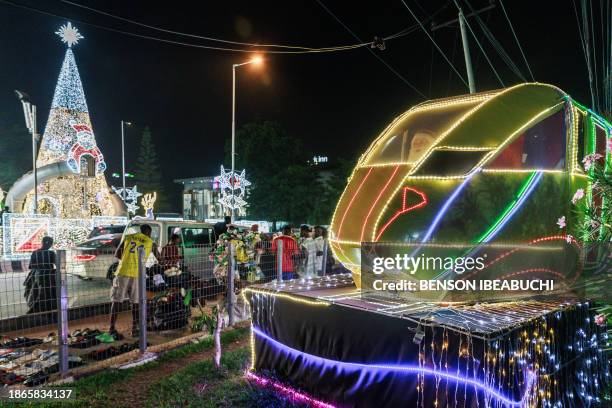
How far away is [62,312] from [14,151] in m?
38.5

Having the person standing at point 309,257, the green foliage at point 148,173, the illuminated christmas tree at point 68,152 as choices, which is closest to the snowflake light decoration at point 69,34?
the illuminated christmas tree at point 68,152

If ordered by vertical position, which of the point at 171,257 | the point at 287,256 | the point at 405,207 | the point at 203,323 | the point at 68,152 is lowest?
the point at 203,323

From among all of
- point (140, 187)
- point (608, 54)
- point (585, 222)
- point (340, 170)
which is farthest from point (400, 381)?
point (140, 187)

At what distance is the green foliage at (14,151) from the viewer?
34.8 meters

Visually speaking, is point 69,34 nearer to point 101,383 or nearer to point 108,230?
point 108,230

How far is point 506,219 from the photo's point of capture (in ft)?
14.1

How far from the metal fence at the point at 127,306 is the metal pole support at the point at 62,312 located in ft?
0.03

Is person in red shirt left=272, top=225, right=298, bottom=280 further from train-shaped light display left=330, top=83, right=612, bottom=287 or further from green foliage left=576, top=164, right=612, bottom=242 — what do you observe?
green foliage left=576, top=164, right=612, bottom=242

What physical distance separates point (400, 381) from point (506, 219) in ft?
6.38

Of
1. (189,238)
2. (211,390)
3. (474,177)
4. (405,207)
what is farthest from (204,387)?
(189,238)

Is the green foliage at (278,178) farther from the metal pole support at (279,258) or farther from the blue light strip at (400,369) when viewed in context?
the blue light strip at (400,369)

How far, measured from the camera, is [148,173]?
182ft

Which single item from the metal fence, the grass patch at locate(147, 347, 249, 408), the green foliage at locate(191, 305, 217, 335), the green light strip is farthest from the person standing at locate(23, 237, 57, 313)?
the green light strip

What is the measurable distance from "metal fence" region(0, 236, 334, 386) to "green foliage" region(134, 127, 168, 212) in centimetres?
4870
